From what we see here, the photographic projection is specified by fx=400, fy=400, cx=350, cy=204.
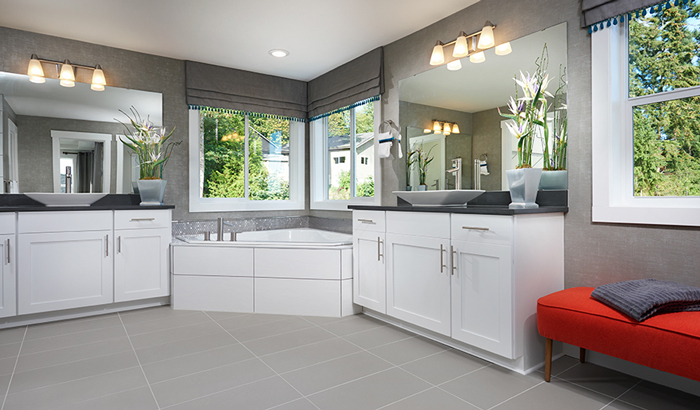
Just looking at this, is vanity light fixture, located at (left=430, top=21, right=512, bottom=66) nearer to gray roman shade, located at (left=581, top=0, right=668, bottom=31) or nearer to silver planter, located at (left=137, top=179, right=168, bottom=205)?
gray roman shade, located at (left=581, top=0, right=668, bottom=31)

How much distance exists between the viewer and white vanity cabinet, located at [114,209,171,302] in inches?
125

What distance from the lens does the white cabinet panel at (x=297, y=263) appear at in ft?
9.99

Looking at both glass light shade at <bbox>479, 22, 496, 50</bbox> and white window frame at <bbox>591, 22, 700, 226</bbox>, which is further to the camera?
glass light shade at <bbox>479, 22, 496, 50</bbox>

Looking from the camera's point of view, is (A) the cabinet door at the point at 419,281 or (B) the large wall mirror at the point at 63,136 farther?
(B) the large wall mirror at the point at 63,136

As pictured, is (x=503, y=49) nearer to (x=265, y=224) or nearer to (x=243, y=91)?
(x=243, y=91)

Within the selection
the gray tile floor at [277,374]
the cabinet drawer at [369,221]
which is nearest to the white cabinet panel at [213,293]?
the gray tile floor at [277,374]

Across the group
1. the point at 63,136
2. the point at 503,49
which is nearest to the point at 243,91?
the point at 63,136

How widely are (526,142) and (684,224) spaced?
864mm

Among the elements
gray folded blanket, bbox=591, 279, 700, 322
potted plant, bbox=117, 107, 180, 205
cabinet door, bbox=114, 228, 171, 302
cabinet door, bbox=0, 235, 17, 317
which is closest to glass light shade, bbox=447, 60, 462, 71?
gray folded blanket, bbox=591, 279, 700, 322

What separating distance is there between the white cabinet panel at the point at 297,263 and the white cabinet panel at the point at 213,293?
0.18 meters

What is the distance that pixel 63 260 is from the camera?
298cm

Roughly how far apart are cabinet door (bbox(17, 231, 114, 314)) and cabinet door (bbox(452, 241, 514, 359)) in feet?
8.69

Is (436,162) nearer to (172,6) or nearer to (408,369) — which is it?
(408,369)

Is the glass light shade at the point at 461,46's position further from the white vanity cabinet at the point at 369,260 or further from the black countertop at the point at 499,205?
the white vanity cabinet at the point at 369,260
